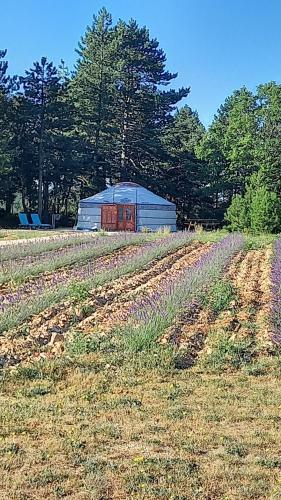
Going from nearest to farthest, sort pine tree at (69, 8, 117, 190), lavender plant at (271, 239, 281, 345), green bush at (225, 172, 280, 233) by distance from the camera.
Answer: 1. lavender plant at (271, 239, 281, 345)
2. green bush at (225, 172, 280, 233)
3. pine tree at (69, 8, 117, 190)

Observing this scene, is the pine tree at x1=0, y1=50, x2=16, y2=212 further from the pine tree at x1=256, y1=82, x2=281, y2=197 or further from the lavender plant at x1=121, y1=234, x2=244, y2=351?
the lavender plant at x1=121, y1=234, x2=244, y2=351

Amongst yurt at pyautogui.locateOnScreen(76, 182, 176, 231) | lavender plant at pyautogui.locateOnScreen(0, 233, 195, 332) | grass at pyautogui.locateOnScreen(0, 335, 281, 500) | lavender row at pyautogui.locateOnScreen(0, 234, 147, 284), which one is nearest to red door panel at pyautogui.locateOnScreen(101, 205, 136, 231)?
yurt at pyautogui.locateOnScreen(76, 182, 176, 231)

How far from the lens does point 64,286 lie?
8258mm

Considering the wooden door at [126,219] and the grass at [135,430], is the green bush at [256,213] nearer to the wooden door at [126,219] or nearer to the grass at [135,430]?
the wooden door at [126,219]

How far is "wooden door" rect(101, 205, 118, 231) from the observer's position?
3080 centimetres

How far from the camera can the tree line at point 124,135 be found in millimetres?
32219

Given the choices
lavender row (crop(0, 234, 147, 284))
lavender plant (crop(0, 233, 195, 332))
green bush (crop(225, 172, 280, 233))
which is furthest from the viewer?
green bush (crop(225, 172, 280, 233))

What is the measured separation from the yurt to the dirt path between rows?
2064 centimetres

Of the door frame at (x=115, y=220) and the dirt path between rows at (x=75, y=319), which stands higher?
the door frame at (x=115, y=220)

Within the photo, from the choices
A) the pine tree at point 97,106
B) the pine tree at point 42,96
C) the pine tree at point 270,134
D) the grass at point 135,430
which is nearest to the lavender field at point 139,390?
the grass at point 135,430

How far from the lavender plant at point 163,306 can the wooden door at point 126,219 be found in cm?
2072

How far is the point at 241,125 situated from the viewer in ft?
121

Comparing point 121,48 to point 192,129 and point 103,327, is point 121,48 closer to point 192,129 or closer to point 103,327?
point 192,129

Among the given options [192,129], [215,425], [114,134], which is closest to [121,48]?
[114,134]
